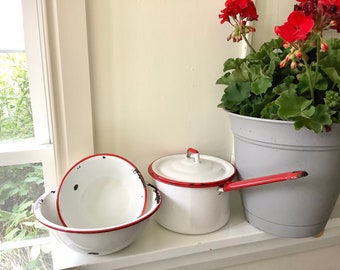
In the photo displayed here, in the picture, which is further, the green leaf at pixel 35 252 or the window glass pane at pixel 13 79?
the green leaf at pixel 35 252

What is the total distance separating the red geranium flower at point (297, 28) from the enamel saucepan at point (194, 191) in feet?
0.85

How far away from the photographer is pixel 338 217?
0.80 m

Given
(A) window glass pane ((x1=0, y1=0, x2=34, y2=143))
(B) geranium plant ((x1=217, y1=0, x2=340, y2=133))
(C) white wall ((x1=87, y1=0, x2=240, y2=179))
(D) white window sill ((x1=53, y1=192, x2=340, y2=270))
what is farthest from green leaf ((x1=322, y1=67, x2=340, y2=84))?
(A) window glass pane ((x1=0, y1=0, x2=34, y2=143))

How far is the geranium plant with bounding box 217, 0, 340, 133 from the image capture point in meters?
0.50

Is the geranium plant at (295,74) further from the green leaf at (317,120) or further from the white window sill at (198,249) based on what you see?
the white window sill at (198,249)

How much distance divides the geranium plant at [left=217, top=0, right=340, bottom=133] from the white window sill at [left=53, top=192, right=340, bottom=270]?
0.91 ft

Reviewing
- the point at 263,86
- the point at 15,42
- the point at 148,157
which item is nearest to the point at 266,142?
the point at 263,86

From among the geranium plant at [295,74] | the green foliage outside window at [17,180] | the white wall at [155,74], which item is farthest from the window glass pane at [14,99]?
the geranium plant at [295,74]

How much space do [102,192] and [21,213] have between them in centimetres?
25

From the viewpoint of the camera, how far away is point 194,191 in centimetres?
64

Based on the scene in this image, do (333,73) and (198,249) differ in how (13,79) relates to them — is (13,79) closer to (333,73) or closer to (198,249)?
(198,249)

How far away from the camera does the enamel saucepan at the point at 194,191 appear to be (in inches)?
25.3

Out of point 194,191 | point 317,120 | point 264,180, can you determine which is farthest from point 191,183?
point 317,120

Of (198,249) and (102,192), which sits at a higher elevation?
(102,192)
